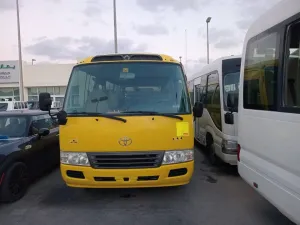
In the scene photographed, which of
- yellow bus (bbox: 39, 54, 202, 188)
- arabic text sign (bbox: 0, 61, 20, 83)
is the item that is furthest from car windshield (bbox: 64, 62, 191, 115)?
arabic text sign (bbox: 0, 61, 20, 83)

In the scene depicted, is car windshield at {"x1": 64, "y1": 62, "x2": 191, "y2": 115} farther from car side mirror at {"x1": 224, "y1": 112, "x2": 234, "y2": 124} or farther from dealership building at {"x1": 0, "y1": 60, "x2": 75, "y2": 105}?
dealership building at {"x1": 0, "y1": 60, "x2": 75, "y2": 105}

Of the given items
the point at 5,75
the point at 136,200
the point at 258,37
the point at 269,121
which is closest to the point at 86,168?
the point at 136,200

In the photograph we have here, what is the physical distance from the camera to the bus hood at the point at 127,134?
4.67 metres

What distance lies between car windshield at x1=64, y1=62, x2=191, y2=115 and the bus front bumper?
93 cm

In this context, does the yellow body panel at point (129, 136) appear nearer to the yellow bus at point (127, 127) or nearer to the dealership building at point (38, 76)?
the yellow bus at point (127, 127)

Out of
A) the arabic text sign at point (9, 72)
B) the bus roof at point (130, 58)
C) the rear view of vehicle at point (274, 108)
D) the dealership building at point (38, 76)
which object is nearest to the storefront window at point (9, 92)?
the dealership building at point (38, 76)

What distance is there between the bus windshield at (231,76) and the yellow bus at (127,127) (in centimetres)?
217

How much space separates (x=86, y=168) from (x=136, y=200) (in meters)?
1.21

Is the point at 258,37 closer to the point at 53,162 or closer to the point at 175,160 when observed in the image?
the point at 175,160

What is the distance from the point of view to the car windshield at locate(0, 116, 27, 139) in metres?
6.23

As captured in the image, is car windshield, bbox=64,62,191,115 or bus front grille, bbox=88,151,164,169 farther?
car windshield, bbox=64,62,191,115

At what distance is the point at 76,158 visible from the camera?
15.7ft

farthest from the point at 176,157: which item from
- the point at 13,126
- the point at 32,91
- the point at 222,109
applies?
the point at 32,91

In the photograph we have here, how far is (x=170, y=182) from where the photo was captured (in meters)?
4.84
